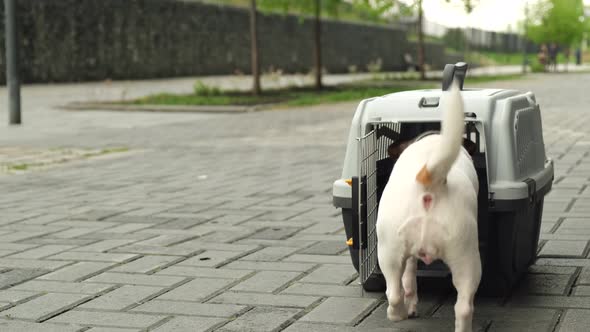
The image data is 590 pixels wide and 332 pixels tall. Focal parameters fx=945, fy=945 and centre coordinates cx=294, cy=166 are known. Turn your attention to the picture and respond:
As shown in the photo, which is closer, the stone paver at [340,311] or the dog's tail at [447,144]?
the dog's tail at [447,144]

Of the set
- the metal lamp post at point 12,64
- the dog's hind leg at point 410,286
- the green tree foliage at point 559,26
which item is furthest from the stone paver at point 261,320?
the green tree foliage at point 559,26

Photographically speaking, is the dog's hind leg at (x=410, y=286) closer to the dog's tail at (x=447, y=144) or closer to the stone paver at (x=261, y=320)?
the stone paver at (x=261, y=320)

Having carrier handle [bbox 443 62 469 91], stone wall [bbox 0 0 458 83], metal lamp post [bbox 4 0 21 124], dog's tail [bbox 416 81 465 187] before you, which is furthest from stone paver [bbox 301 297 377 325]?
stone wall [bbox 0 0 458 83]

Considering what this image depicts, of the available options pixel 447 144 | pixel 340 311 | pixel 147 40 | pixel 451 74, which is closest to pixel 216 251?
pixel 340 311

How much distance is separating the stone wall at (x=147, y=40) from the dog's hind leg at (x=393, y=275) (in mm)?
24220

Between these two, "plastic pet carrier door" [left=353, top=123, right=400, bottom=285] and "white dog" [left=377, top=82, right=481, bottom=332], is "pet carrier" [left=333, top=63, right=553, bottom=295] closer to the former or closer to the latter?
"plastic pet carrier door" [left=353, top=123, right=400, bottom=285]

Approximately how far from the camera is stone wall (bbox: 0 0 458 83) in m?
28.5

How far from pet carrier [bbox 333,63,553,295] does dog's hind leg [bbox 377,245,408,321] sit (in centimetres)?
42

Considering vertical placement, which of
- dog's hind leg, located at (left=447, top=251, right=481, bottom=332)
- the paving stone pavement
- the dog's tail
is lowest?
the paving stone pavement

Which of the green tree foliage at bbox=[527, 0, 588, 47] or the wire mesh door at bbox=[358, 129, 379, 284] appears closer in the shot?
the wire mesh door at bbox=[358, 129, 379, 284]

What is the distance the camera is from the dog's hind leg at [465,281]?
11.1ft

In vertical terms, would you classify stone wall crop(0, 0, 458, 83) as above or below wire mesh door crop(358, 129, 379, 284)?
above

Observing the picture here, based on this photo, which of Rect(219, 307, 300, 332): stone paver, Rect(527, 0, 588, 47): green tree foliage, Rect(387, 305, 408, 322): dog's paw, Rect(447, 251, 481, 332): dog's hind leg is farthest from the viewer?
Rect(527, 0, 588, 47): green tree foliage

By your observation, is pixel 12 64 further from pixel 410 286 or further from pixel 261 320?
pixel 410 286
